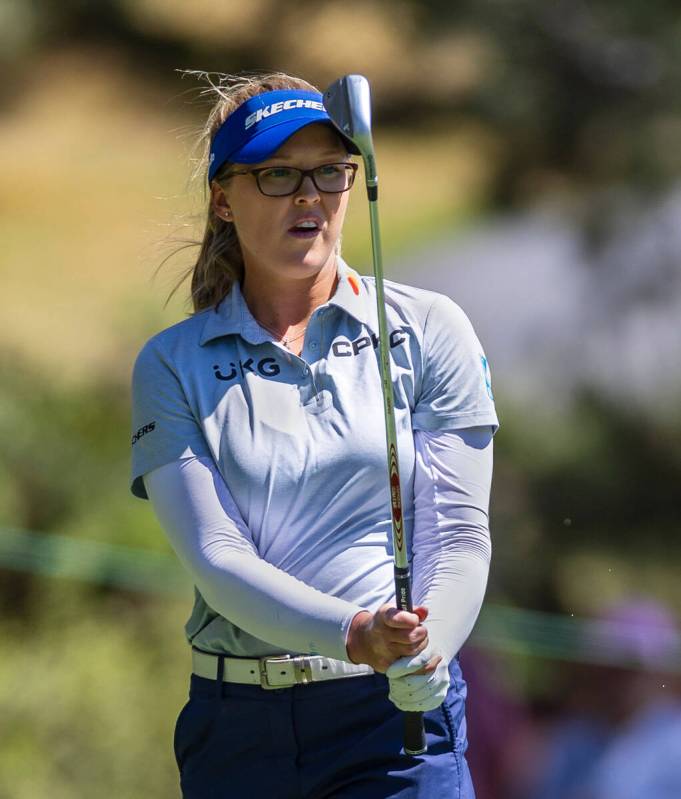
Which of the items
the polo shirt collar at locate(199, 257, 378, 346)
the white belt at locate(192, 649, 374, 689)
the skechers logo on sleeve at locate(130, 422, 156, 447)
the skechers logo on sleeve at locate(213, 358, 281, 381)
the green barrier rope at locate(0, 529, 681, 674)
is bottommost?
the green barrier rope at locate(0, 529, 681, 674)

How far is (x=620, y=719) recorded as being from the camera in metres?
3.41

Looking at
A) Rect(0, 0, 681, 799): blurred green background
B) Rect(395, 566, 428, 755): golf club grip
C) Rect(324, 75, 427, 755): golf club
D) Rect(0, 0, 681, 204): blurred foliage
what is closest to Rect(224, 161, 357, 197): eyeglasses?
Rect(324, 75, 427, 755): golf club

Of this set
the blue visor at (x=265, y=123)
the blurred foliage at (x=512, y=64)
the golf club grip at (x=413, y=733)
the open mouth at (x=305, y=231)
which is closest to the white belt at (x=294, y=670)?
the golf club grip at (x=413, y=733)

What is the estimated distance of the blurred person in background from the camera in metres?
3.38

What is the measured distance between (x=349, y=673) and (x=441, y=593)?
0.17 m

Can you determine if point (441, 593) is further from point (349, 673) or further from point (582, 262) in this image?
point (582, 262)

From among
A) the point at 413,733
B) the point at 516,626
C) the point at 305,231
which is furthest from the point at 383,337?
the point at 516,626

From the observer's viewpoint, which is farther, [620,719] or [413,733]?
[620,719]

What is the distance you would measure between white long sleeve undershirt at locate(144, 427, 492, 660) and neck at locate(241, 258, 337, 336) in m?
0.26

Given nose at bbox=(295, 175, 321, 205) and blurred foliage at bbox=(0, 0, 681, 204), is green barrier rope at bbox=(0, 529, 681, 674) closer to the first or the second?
blurred foliage at bbox=(0, 0, 681, 204)

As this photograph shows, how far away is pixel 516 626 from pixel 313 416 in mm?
1765

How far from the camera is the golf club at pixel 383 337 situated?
70.5 inches

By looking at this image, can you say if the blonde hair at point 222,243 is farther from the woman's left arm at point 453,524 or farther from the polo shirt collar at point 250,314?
the woman's left arm at point 453,524

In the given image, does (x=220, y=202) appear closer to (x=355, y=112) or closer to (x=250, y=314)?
(x=250, y=314)
